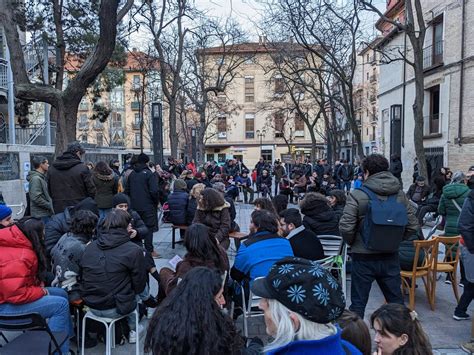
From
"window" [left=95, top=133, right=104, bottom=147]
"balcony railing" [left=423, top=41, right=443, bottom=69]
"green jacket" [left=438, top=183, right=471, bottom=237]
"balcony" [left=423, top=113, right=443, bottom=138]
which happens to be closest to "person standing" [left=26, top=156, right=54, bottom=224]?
"green jacket" [left=438, top=183, right=471, bottom=237]

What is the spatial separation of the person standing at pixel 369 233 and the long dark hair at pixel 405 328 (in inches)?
48.8

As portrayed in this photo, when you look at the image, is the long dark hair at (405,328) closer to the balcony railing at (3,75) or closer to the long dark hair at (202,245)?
the long dark hair at (202,245)

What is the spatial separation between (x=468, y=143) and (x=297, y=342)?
60.8 feet

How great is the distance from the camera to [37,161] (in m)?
6.28

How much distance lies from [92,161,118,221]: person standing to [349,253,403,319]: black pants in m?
4.51

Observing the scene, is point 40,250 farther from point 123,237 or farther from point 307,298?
point 307,298

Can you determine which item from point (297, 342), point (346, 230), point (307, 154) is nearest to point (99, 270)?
point (346, 230)

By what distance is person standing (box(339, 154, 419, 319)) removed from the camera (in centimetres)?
367

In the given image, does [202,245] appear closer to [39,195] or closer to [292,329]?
[292,329]

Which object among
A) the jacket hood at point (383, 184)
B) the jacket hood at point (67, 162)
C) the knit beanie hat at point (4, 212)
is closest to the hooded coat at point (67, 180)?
the jacket hood at point (67, 162)

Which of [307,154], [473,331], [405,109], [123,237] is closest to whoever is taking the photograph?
[123,237]

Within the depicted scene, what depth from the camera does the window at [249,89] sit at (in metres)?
54.5

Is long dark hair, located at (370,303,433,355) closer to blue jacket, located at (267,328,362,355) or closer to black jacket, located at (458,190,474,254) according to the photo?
blue jacket, located at (267,328,362,355)

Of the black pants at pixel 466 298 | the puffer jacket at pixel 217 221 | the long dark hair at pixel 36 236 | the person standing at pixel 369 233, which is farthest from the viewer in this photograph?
the puffer jacket at pixel 217 221
